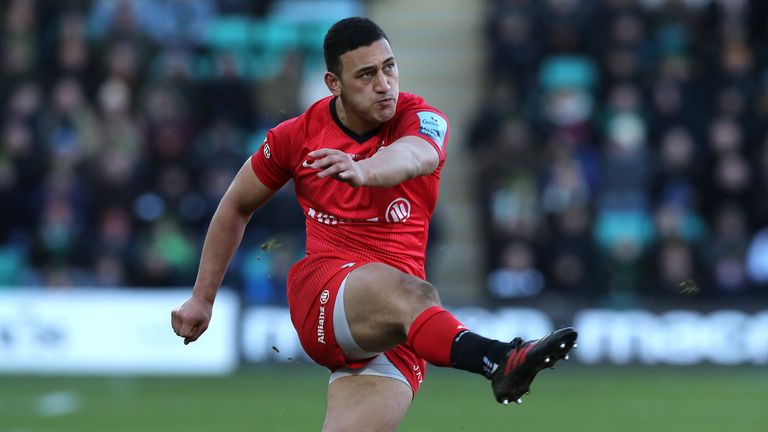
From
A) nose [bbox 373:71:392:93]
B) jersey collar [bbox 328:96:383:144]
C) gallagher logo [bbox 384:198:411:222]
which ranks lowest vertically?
gallagher logo [bbox 384:198:411:222]

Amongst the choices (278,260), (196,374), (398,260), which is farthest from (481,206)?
(398,260)

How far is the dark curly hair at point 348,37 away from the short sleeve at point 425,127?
0.37 meters

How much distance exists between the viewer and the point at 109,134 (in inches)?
660

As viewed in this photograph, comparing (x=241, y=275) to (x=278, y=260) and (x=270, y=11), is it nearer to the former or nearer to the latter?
(x=278, y=260)

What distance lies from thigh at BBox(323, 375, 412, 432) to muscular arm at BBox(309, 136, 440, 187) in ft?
3.30

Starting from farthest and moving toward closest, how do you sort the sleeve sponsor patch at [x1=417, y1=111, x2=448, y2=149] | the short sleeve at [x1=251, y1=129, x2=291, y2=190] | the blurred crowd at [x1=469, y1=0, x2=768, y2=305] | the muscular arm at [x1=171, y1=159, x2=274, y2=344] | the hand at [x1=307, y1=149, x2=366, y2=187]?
the blurred crowd at [x1=469, y1=0, x2=768, y2=305] < the muscular arm at [x1=171, y1=159, x2=274, y2=344] < the short sleeve at [x1=251, y1=129, x2=291, y2=190] < the sleeve sponsor patch at [x1=417, y1=111, x2=448, y2=149] < the hand at [x1=307, y1=149, x2=366, y2=187]

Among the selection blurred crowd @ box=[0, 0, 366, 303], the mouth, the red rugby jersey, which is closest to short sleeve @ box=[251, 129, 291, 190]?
the red rugby jersey

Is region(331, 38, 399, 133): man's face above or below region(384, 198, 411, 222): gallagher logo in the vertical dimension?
above

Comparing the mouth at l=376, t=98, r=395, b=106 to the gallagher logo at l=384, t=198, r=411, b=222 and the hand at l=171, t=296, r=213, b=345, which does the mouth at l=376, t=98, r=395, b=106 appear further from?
the hand at l=171, t=296, r=213, b=345

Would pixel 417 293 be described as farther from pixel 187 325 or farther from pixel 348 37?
pixel 187 325

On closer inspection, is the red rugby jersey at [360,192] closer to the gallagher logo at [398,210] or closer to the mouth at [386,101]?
the gallagher logo at [398,210]

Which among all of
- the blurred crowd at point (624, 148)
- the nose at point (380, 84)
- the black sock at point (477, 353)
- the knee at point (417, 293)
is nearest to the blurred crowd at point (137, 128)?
the blurred crowd at point (624, 148)

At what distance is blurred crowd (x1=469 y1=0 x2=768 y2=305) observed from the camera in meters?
15.4

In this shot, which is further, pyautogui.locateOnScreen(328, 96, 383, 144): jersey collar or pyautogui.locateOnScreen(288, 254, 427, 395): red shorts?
pyautogui.locateOnScreen(328, 96, 383, 144): jersey collar
